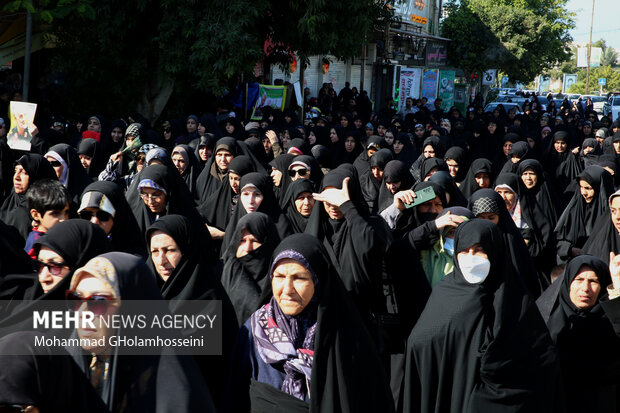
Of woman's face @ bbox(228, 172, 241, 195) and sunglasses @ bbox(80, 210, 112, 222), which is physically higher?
woman's face @ bbox(228, 172, 241, 195)

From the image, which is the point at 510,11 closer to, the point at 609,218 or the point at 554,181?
the point at 554,181

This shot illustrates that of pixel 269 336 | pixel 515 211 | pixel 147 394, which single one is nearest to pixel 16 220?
pixel 269 336

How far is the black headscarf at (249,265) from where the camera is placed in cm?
389

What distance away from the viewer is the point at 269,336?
118 inches

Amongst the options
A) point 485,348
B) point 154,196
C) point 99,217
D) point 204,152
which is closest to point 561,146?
point 204,152

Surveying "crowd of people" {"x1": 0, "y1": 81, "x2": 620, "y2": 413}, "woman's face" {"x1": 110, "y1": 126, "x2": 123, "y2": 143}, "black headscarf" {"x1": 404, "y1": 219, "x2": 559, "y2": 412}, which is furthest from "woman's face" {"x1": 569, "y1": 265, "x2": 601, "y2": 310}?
"woman's face" {"x1": 110, "y1": 126, "x2": 123, "y2": 143}

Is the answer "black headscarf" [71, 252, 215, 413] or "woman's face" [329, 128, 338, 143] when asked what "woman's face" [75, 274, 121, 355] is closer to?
"black headscarf" [71, 252, 215, 413]

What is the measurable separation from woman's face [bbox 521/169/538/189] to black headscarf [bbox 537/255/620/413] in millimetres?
3280

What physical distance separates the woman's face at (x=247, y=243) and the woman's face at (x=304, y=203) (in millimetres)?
1338

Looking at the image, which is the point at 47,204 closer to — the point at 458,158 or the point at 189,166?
the point at 189,166

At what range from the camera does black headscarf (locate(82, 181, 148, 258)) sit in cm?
468

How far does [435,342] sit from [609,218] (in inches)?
109

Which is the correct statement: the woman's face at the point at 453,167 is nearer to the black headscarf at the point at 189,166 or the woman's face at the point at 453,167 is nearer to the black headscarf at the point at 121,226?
the black headscarf at the point at 189,166

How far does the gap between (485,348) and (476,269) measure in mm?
342
